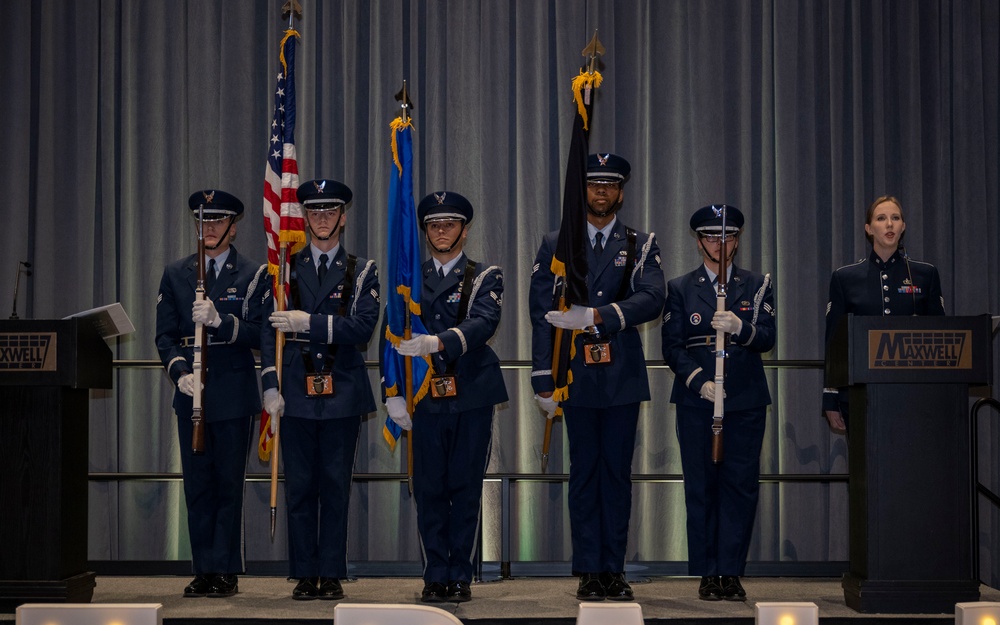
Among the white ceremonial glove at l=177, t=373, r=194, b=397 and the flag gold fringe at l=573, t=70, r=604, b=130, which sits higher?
the flag gold fringe at l=573, t=70, r=604, b=130

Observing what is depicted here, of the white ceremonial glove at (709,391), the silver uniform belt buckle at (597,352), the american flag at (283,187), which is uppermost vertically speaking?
the american flag at (283,187)

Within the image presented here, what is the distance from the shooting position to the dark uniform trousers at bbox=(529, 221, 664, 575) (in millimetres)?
4719

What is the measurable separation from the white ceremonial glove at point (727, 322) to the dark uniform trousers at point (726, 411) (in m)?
0.05

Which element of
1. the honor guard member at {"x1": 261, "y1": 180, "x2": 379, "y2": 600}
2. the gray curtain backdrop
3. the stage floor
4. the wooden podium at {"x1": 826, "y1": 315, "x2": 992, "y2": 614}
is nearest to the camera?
the stage floor

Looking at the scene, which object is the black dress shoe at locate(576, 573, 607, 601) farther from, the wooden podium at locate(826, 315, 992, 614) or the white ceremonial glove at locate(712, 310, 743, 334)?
the white ceremonial glove at locate(712, 310, 743, 334)

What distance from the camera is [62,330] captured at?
4.64m

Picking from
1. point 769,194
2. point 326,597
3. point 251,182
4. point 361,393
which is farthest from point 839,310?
point 251,182

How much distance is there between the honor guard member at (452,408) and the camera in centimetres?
470

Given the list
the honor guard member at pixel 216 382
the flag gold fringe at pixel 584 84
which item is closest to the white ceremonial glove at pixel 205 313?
the honor guard member at pixel 216 382

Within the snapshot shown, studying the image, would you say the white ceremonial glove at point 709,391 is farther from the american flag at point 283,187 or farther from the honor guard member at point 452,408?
the american flag at point 283,187

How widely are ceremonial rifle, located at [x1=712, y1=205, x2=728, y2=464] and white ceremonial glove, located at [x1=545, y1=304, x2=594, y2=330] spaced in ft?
1.83

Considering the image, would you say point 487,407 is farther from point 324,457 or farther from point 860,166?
point 860,166

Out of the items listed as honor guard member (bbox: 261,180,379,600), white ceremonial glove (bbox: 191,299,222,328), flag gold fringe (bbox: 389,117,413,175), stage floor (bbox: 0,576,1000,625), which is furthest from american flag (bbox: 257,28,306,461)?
stage floor (bbox: 0,576,1000,625)

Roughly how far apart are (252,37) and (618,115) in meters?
2.12
